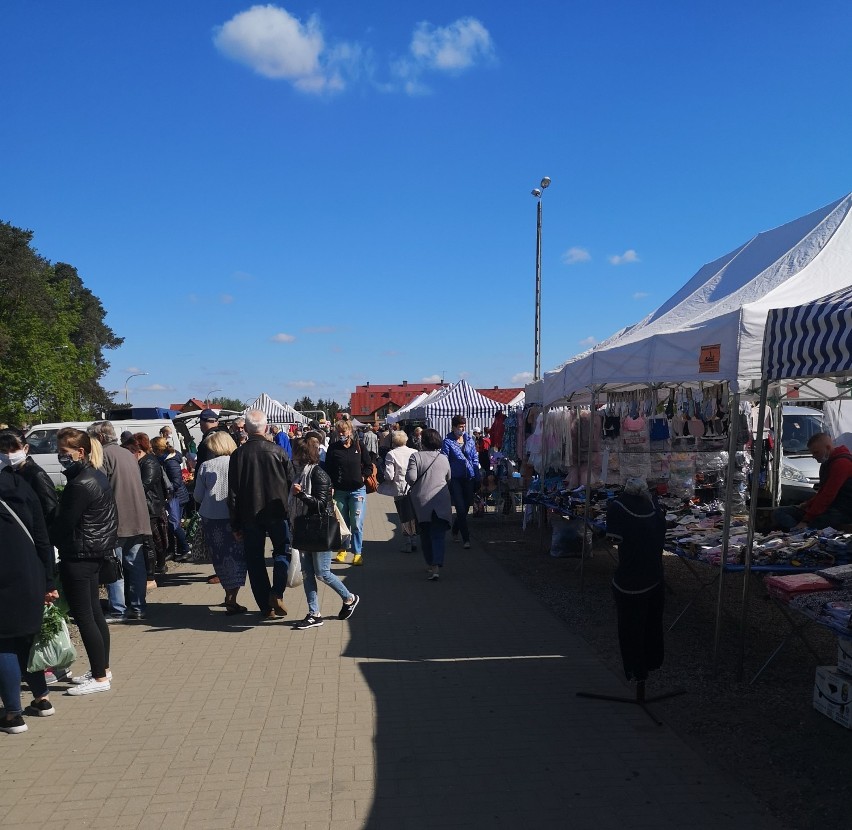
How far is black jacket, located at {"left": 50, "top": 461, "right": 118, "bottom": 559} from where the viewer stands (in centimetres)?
486

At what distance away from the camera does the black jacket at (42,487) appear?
5094mm

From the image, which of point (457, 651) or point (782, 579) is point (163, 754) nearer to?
point (457, 651)

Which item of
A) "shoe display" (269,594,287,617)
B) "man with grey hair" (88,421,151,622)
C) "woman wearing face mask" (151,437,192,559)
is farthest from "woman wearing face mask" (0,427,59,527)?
"woman wearing face mask" (151,437,192,559)

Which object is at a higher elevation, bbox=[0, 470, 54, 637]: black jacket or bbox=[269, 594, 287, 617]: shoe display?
bbox=[0, 470, 54, 637]: black jacket

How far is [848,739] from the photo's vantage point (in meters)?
4.19

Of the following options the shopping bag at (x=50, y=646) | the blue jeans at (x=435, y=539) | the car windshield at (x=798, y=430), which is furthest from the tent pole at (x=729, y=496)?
the car windshield at (x=798, y=430)

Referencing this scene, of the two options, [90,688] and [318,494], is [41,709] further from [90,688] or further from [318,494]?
[318,494]

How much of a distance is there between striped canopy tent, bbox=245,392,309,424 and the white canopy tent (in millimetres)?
23858

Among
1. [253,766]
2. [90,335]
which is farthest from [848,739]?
[90,335]

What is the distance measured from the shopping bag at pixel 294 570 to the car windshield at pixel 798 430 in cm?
996

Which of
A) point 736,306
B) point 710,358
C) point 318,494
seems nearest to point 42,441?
point 318,494

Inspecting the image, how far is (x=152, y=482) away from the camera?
313 inches

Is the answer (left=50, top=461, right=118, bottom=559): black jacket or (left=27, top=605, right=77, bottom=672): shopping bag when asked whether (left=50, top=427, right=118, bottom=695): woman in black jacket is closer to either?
(left=50, top=461, right=118, bottom=559): black jacket

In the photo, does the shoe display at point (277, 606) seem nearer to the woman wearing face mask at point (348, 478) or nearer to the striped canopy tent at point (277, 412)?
the woman wearing face mask at point (348, 478)
